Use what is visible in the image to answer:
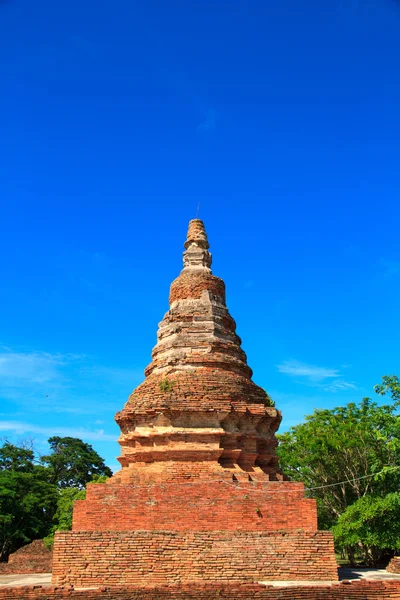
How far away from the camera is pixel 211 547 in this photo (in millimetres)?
13750

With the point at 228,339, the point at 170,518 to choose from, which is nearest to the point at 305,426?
the point at 228,339

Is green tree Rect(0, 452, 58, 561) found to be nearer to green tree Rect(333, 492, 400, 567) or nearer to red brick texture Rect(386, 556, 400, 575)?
green tree Rect(333, 492, 400, 567)

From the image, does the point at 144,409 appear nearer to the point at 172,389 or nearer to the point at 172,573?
the point at 172,389

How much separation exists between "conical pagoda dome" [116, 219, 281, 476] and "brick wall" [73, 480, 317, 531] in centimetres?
160

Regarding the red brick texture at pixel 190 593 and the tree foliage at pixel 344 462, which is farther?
the tree foliage at pixel 344 462

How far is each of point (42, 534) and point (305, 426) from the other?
2233cm

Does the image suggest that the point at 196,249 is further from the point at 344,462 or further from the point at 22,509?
the point at 22,509

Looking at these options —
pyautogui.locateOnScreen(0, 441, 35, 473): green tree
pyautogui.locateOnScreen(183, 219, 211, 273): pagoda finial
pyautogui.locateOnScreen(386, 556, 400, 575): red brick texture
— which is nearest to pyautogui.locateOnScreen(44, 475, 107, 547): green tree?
pyautogui.locateOnScreen(0, 441, 35, 473): green tree

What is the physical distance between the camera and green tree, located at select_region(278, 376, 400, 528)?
80.1 feet

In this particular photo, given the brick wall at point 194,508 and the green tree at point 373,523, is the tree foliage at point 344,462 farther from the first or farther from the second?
the brick wall at point 194,508

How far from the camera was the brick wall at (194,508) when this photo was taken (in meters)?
14.6

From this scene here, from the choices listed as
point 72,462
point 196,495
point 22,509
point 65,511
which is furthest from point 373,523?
point 72,462

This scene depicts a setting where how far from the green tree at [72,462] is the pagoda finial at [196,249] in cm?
3494

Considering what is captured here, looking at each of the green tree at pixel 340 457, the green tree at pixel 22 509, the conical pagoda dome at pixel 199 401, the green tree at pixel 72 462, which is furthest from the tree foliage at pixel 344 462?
the green tree at pixel 72 462
